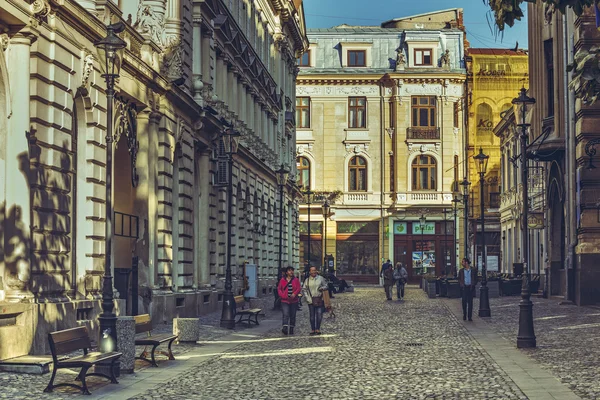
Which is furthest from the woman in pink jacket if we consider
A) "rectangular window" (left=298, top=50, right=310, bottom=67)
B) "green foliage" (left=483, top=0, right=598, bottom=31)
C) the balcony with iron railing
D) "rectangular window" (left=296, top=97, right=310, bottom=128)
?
"rectangular window" (left=298, top=50, right=310, bottom=67)

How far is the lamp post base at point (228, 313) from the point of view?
89.8 feet

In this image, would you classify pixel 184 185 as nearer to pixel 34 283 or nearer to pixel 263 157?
pixel 34 283

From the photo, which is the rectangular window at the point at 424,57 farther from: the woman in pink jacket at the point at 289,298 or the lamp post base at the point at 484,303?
the woman in pink jacket at the point at 289,298

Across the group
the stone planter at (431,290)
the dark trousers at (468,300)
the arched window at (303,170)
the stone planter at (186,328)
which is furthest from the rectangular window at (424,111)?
the stone planter at (186,328)

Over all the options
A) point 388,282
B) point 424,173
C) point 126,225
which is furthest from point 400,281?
point 424,173

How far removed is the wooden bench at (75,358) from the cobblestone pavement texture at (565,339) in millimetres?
6108

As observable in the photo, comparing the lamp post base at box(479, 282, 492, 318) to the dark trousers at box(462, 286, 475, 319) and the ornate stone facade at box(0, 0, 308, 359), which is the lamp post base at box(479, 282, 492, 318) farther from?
the ornate stone facade at box(0, 0, 308, 359)

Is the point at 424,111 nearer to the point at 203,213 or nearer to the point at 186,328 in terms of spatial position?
the point at 203,213

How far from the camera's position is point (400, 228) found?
75.1 metres

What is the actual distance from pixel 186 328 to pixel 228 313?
19.4 feet

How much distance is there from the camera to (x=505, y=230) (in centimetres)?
6800

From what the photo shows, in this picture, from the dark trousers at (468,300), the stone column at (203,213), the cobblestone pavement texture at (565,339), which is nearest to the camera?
the cobblestone pavement texture at (565,339)

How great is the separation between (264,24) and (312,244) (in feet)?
87.1

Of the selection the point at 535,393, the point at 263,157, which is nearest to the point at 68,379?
the point at 535,393
